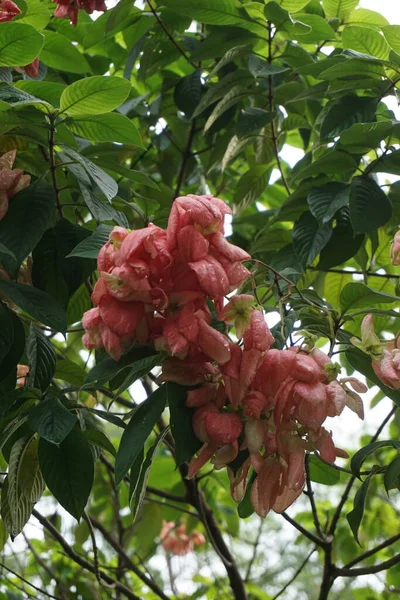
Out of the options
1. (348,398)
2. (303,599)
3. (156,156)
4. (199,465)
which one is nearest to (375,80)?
(348,398)

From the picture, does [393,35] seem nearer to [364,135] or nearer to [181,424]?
[364,135]

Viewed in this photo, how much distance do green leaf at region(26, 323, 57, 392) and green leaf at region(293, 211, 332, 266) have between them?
37 cm

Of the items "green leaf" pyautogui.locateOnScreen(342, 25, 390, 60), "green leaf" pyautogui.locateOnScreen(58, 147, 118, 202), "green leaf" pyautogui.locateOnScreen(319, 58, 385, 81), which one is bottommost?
"green leaf" pyautogui.locateOnScreen(58, 147, 118, 202)

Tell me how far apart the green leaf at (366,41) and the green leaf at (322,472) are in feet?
2.08

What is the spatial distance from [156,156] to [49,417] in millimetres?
1172

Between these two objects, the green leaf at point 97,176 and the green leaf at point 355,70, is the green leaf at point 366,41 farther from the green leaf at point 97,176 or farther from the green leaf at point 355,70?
the green leaf at point 97,176

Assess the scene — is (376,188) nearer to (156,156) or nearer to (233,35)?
(233,35)

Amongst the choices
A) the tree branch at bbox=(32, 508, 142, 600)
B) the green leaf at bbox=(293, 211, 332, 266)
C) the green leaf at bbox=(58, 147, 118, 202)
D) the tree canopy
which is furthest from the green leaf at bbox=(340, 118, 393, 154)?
the tree branch at bbox=(32, 508, 142, 600)

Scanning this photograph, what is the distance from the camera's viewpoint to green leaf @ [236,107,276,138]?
1345 mm

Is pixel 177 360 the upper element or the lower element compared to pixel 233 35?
lower

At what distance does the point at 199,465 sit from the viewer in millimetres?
795

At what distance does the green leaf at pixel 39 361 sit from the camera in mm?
945

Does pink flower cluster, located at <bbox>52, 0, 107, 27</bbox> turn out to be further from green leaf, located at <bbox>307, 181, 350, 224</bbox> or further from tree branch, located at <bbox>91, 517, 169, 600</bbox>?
tree branch, located at <bbox>91, 517, 169, 600</bbox>

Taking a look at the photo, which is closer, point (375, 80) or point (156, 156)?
point (375, 80)
